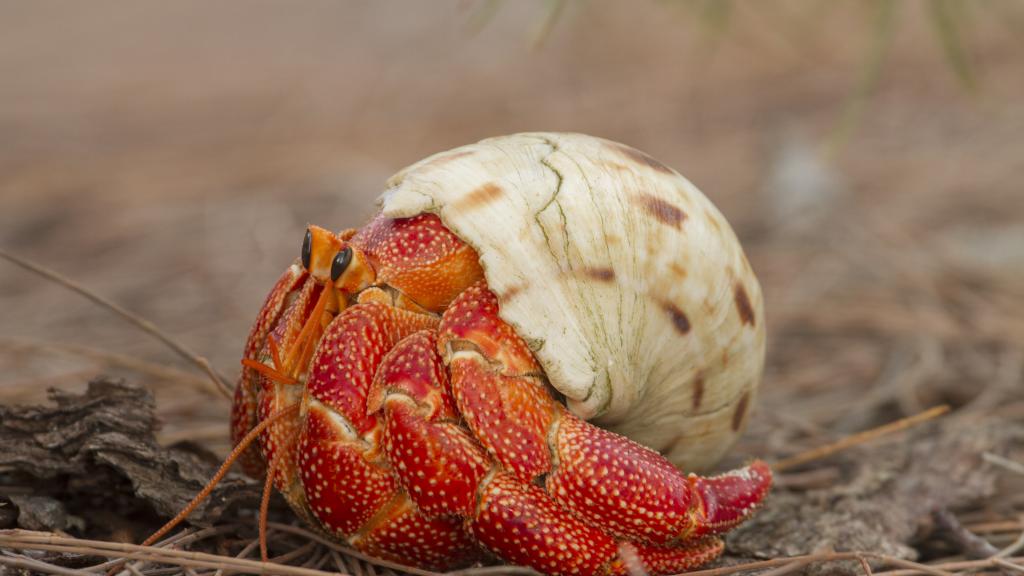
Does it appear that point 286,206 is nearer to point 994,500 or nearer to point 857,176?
point 857,176

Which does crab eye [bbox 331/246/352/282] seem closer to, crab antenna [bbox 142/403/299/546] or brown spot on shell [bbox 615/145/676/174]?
crab antenna [bbox 142/403/299/546]

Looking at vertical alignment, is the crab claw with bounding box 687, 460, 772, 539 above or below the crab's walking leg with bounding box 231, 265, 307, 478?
below

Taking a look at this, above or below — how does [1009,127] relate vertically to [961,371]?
above

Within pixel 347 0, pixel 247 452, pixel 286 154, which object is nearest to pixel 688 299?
pixel 247 452

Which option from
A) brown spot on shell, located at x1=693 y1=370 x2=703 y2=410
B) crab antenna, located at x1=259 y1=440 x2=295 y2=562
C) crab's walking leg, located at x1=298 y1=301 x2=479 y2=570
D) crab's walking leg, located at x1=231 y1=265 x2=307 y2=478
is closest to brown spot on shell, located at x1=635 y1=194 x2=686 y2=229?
brown spot on shell, located at x1=693 y1=370 x2=703 y2=410

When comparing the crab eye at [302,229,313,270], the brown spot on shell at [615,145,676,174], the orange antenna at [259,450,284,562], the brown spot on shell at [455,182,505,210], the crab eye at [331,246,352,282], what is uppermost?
the brown spot on shell at [615,145,676,174]

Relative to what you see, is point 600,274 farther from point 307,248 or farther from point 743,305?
point 307,248
